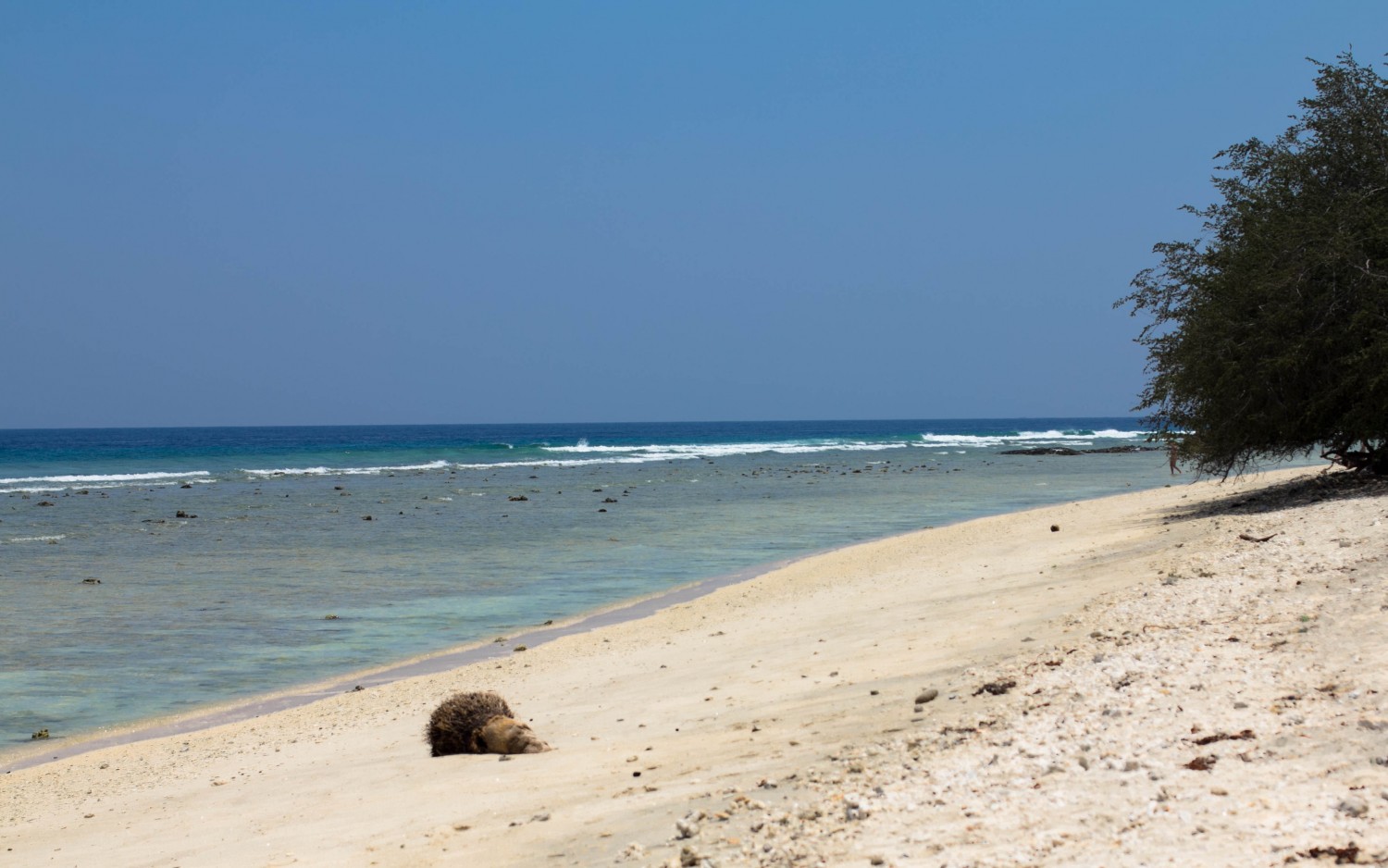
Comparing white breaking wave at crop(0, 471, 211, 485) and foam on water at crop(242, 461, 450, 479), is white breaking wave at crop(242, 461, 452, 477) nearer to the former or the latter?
foam on water at crop(242, 461, 450, 479)

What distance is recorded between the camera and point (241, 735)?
959cm

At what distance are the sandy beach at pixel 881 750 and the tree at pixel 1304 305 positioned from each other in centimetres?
365

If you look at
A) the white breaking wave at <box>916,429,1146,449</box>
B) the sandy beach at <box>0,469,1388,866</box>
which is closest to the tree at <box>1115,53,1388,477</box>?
the sandy beach at <box>0,469,1388,866</box>

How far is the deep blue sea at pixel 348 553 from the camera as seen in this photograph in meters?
12.9

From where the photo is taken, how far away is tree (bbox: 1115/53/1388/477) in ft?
49.2

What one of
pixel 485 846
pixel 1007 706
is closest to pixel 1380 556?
pixel 1007 706

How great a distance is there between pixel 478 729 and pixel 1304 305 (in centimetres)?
1299

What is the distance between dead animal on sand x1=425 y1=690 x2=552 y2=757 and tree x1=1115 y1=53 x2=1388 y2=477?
39.2 feet

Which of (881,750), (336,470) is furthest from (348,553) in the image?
(336,470)

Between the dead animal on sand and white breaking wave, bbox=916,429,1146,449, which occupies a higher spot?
white breaking wave, bbox=916,429,1146,449

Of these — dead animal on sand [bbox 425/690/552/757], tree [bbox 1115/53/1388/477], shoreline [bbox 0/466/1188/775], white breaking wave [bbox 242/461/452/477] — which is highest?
tree [bbox 1115/53/1388/477]

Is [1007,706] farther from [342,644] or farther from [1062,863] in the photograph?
[342,644]

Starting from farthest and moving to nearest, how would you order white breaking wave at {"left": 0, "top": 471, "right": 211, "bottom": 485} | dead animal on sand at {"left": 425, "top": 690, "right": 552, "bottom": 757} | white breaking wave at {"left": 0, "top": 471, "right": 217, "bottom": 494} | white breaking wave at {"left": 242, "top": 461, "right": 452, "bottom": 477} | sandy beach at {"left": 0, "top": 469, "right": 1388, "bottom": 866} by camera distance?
1. white breaking wave at {"left": 242, "top": 461, "right": 452, "bottom": 477}
2. white breaking wave at {"left": 0, "top": 471, "right": 211, "bottom": 485}
3. white breaking wave at {"left": 0, "top": 471, "right": 217, "bottom": 494}
4. dead animal on sand at {"left": 425, "top": 690, "right": 552, "bottom": 757}
5. sandy beach at {"left": 0, "top": 469, "right": 1388, "bottom": 866}

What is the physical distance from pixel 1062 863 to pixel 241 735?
769 cm
